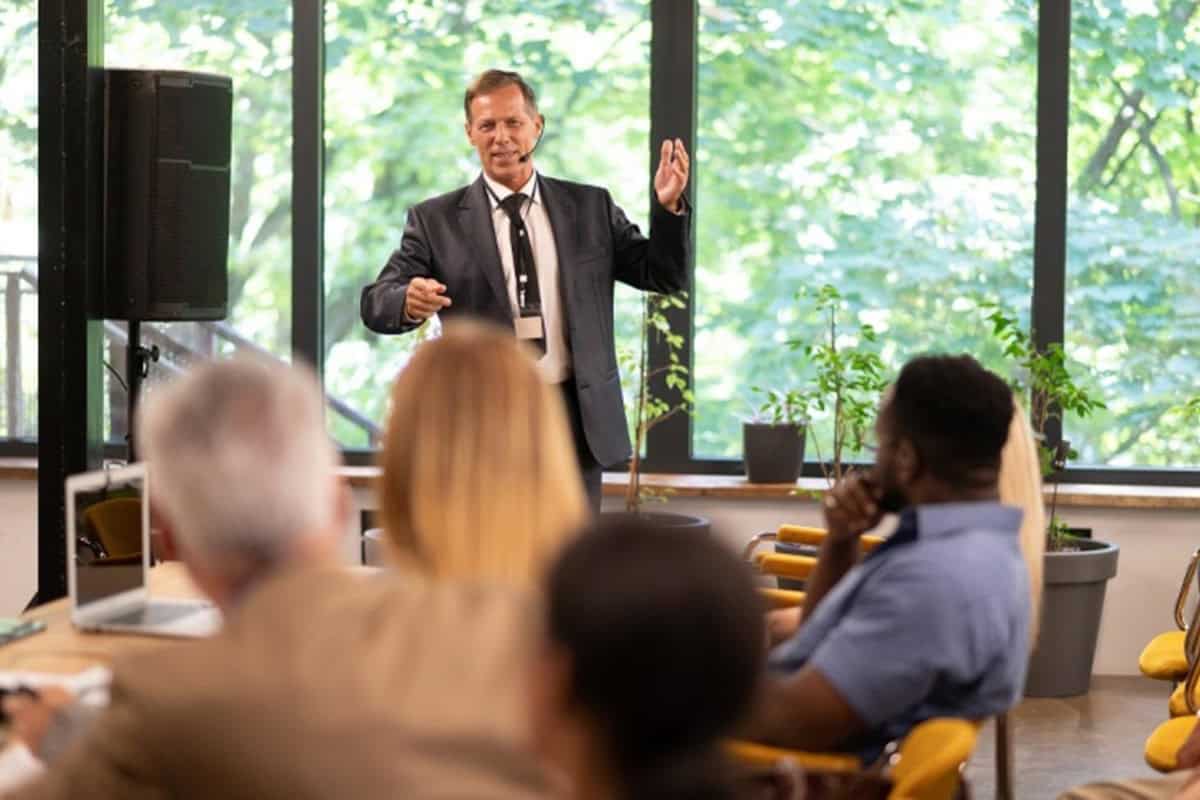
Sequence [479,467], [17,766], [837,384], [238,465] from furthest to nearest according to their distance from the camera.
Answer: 1. [837,384]
2. [17,766]
3. [479,467]
4. [238,465]

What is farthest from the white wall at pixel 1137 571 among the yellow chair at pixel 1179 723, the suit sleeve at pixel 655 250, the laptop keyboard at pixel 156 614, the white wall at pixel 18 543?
the laptop keyboard at pixel 156 614

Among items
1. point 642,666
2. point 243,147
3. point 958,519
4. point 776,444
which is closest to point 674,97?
point 776,444

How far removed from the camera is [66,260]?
5.25 m

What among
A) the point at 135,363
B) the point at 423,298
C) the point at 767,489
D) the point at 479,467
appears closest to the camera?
the point at 479,467

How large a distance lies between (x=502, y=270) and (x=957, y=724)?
2.66 meters

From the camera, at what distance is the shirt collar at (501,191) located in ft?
16.3

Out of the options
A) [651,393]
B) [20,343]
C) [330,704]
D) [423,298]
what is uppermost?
[423,298]

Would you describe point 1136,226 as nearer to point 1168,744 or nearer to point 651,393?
point 651,393

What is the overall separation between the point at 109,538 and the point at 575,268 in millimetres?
2015

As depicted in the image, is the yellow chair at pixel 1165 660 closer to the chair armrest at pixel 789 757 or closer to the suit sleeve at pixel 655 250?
the suit sleeve at pixel 655 250

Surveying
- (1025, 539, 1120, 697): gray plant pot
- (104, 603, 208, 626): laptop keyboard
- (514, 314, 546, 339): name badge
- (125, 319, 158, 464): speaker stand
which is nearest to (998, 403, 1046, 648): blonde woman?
(104, 603, 208, 626): laptop keyboard

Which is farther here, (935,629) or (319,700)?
(935,629)

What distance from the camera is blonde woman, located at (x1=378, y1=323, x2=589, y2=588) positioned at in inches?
77.8

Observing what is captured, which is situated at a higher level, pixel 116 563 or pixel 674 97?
pixel 674 97
